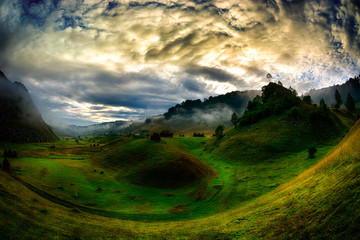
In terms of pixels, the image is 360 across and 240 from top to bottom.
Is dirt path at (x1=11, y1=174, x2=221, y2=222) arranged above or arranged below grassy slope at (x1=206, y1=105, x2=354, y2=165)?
below

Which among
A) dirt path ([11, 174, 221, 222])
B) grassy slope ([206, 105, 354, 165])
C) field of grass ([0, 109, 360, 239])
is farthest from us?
grassy slope ([206, 105, 354, 165])

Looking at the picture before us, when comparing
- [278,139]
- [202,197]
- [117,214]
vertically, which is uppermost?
[278,139]

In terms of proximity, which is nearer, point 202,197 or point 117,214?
point 117,214

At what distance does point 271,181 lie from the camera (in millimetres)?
41062

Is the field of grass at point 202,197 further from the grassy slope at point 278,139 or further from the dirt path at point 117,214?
the grassy slope at point 278,139

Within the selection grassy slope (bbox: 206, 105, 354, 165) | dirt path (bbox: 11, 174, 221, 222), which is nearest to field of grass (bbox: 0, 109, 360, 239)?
dirt path (bbox: 11, 174, 221, 222)

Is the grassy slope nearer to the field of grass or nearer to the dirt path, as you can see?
the field of grass

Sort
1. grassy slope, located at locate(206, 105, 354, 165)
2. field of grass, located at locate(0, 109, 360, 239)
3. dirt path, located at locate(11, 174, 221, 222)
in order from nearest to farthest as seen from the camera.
Answer: 1. field of grass, located at locate(0, 109, 360, 239)
2. dirt path, located at locate(11, 174, 221, 222)
3. grassy slope, located at locate(206, 105, 354, 165)

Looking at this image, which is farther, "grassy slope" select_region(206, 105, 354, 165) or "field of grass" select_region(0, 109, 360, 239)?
"grassy slope" select_region(206, 105, 354, 165)

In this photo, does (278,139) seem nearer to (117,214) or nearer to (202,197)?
(202,197)

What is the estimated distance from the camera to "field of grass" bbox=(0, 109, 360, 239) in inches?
511

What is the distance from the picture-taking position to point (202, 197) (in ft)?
123

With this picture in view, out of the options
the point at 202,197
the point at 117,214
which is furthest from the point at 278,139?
the point at 117,214

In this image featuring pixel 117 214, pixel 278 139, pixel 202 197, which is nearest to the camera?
pixel 117 214
